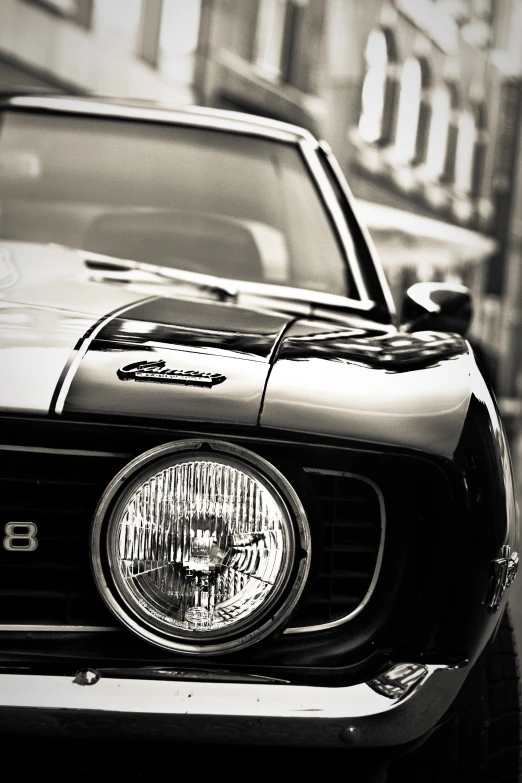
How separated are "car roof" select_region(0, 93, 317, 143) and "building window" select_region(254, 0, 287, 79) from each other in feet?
39.6

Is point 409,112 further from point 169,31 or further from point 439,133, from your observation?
point 169,31

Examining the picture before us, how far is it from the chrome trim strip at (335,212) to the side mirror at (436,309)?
111mm

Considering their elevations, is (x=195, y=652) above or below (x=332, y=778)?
above

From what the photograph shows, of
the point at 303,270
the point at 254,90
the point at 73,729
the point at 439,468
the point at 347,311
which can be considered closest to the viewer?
the point at 73,729

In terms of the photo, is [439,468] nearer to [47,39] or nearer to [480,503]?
[480,503]

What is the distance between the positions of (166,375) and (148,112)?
161 centimetres

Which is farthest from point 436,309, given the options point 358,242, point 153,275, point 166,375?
point 166,375

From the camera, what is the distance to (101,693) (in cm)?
117

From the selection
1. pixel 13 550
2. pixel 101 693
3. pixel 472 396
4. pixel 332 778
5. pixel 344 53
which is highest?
pixel 344 53

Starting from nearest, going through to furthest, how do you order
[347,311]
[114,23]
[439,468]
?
[439,468] < [347,311] < [114,23]

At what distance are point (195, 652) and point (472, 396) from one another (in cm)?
51

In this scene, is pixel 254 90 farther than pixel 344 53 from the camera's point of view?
No

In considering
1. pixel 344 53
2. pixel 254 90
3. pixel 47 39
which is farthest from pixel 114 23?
pixel 344 53

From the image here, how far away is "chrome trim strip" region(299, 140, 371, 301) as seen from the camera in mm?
2438
